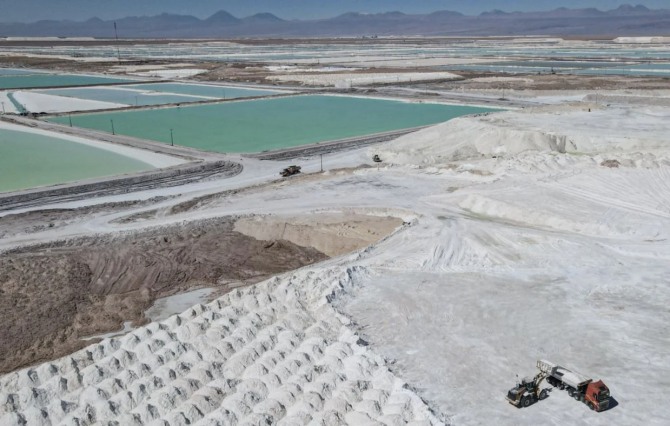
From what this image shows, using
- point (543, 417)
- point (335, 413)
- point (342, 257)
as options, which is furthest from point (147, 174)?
point (543, 417)

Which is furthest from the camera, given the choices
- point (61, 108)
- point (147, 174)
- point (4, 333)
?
point (61, 108)

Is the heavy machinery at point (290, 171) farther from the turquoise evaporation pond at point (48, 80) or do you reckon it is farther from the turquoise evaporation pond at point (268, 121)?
the turquoise evaporation pond at point (48, 80)

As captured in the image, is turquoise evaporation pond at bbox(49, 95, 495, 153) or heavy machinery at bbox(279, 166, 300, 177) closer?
heavy machinery at bbox(279, 166, 300, 177)

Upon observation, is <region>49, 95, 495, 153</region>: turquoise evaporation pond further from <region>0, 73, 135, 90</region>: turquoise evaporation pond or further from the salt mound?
<region>0, 73, 135, 90</region>: turquoise evaporation pond

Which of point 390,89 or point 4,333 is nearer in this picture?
point 4,333

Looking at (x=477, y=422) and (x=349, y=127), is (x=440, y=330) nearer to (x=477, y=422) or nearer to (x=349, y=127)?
(x=477, y=422)

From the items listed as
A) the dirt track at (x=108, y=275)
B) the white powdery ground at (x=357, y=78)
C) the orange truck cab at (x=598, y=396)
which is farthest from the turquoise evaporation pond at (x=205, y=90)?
the orange truck cab at (x=598, y=396)

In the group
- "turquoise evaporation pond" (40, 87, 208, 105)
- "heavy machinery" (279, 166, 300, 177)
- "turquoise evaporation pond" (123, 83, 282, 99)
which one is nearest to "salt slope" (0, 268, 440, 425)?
"heavy machinery" (279, 166, 300, 177)
